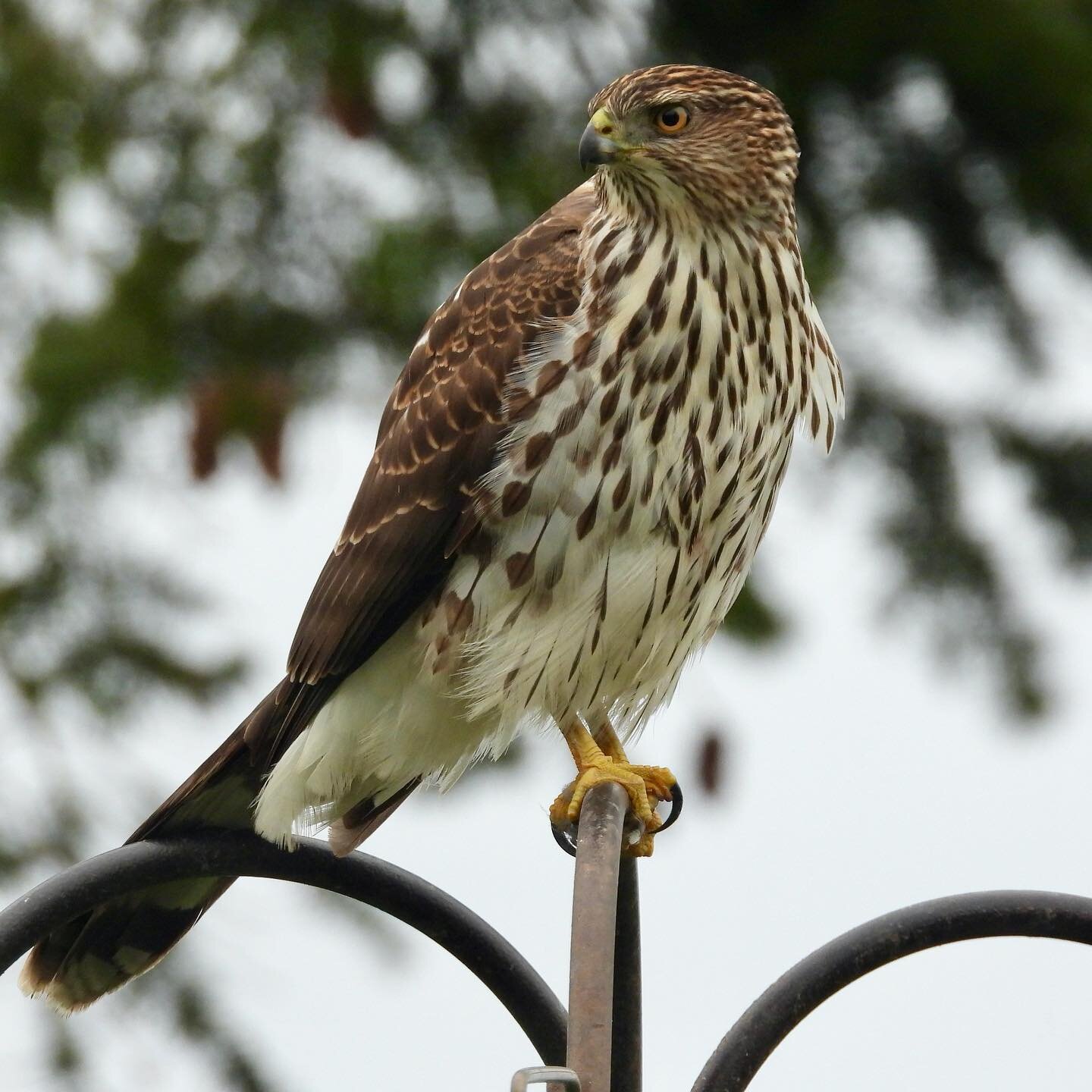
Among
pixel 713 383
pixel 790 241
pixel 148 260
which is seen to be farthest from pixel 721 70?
pixel 148 260

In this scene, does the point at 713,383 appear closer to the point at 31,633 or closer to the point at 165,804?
the point at 165,804

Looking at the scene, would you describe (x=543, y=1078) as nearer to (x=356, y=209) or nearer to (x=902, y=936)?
(x=902, y=936)

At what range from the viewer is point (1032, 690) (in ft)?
16.0

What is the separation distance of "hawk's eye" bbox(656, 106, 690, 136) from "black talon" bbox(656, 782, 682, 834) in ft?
3.93

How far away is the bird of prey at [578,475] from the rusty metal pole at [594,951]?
708 mm

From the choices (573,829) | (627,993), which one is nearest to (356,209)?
(573,829)

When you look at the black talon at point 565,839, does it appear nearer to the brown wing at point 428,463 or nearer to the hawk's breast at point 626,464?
the hawk's breast at point 626,464

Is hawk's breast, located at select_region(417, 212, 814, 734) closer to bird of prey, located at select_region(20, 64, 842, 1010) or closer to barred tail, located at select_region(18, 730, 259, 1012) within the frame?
bird of prey, located at select_region(20, 64, 842, 1010)

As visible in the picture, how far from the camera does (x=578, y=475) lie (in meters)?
3.83

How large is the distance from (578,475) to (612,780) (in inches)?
21.3

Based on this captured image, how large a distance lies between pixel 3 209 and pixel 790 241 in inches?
79.7

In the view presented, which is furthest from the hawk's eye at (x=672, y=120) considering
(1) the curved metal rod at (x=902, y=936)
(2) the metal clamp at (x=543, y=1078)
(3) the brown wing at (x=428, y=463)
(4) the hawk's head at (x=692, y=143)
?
(2) the metal clamp at (x=543, y=1078)

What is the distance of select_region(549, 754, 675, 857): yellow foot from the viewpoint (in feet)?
12.3

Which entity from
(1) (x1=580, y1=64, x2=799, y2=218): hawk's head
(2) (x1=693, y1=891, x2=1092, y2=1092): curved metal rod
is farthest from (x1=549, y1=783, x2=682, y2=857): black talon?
(1) (x1=580, y1=64, x2=799, y2=218): hawk's head
